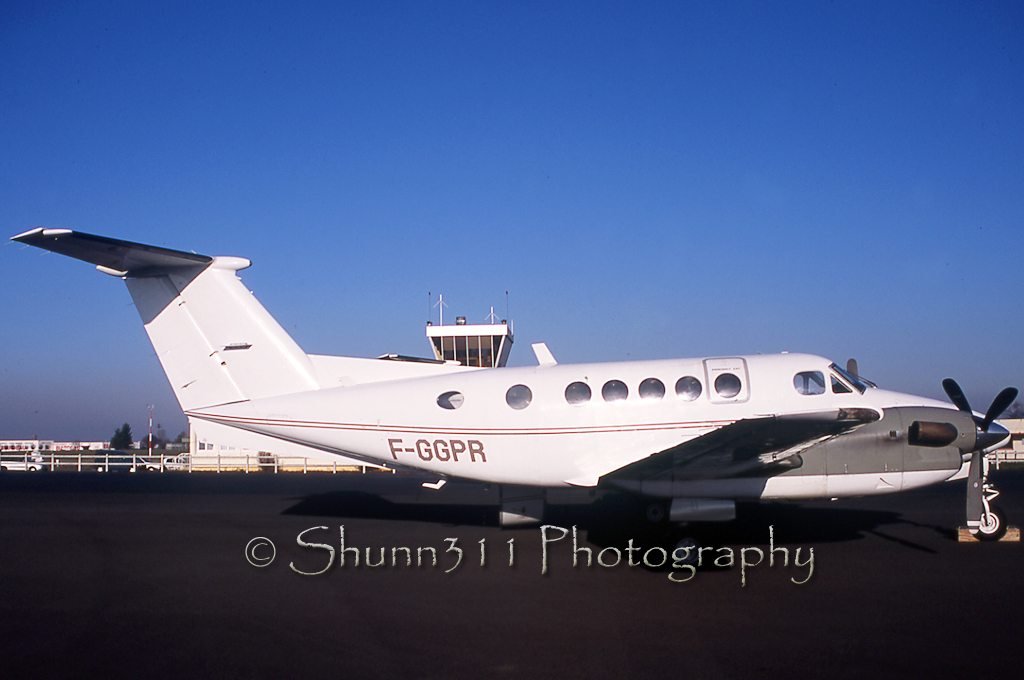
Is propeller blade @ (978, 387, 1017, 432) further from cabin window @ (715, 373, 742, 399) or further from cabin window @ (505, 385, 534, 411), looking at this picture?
cabin window @ (505, 385, 534, 411)

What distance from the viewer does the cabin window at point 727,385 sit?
9.80 metres

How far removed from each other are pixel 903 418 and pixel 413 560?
24.3 ft

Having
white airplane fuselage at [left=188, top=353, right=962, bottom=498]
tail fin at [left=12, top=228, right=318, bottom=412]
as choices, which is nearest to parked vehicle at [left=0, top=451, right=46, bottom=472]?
tail fin at [left=12, top=228, right=318, bottom=412]

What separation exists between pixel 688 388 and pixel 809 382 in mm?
1833

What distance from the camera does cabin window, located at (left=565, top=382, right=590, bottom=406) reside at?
9.95 meters

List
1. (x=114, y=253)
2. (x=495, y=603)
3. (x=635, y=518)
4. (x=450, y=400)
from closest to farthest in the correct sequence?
(x=495, y=603), (x=114, y=253), (x=450, y=400), (x=635, y=518)

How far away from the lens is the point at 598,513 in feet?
43.7

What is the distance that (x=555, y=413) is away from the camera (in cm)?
996

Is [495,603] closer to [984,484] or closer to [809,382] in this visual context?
[809,382]

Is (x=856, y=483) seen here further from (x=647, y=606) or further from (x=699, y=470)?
(x=647, y=606)

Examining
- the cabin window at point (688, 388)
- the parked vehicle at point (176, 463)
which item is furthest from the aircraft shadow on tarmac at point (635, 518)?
the parked vehicle at point (176, 463)

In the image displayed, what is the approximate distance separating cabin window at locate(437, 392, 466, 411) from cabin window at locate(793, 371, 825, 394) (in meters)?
4.98

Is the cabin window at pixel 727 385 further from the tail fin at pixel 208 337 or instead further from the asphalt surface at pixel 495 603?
the tail fin at pixel 208 337

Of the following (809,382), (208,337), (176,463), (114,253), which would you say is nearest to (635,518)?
(809,382)
